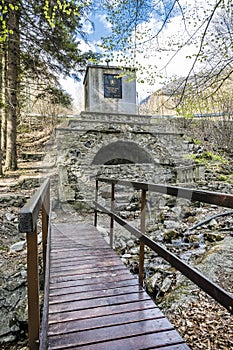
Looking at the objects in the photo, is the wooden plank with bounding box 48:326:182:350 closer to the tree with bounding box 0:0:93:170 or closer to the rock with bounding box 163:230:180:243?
the rock with bounding box 163:230:180:243

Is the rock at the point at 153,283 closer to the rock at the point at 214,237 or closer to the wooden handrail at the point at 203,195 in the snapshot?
the rock at the point at 214,237

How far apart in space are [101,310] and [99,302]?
103 millimetres

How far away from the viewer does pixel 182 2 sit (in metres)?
3.37

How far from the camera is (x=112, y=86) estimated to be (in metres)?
9.52

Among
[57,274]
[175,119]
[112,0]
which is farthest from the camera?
[175,119]

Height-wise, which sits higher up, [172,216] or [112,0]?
[112,0]

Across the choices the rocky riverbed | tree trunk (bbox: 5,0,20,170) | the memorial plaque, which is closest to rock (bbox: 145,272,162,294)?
the rocky riverbed

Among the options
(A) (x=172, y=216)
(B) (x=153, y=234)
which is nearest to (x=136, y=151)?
(A) (x=172, y=216)

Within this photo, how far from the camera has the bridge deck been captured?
4.34ft

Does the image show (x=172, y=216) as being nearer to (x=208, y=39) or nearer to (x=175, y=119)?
(x=208, y=39)

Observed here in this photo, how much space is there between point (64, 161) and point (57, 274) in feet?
19.0

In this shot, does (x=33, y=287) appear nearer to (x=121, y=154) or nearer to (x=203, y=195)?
(x=203, y=195)

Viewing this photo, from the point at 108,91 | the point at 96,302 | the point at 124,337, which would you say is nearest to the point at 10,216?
the point at 96,302

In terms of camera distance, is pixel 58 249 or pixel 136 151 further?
pixel 136 151
